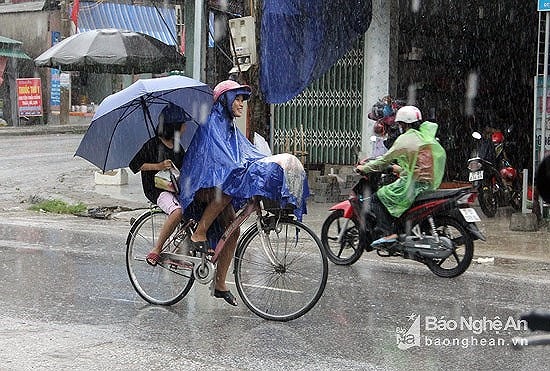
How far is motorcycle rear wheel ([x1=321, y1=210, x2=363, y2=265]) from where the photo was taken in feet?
31.3

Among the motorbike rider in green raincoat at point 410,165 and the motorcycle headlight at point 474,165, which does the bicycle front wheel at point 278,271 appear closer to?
the motorbike rider in green raincoat at point 410,165

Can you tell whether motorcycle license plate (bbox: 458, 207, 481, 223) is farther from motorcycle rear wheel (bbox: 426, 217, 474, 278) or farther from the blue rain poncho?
the blue rain poncho

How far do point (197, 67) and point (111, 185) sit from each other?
4.62 meters

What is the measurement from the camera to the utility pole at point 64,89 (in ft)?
116

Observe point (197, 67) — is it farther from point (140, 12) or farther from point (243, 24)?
point (140, 12)

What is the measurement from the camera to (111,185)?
57.8 feet

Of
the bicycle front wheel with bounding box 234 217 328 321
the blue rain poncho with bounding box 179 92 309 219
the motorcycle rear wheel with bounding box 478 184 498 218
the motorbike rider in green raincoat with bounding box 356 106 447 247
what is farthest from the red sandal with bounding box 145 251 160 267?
the motorcycle rear wheel with bounding box 478 184 498 218

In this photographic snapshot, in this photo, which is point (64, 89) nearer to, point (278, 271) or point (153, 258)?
point (153, 258)

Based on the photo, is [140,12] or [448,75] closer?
[448,75]

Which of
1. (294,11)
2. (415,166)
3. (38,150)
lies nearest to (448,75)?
(294,11)

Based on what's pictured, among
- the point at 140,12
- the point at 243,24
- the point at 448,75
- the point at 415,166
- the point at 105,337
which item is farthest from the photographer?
the point at 140,12

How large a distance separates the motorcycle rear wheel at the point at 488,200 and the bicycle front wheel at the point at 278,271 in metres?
6.91

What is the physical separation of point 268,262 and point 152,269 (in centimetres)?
128

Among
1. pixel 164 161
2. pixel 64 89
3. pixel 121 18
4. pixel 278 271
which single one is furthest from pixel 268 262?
pixel 64 89
